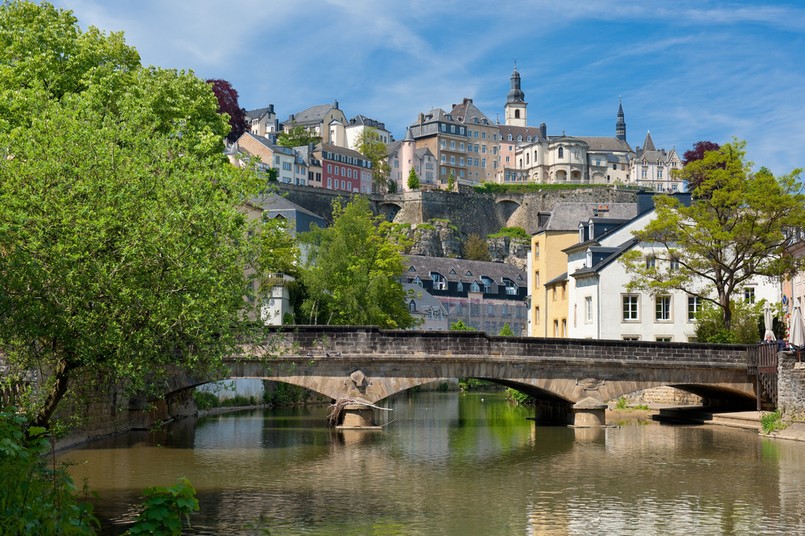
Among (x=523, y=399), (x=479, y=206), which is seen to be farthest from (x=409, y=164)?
(x=523, y=399)

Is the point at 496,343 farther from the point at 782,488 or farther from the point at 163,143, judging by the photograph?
the point at 163,143

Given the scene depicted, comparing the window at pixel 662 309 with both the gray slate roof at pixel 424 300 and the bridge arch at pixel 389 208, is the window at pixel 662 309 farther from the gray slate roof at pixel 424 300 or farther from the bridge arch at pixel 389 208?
the bridge arch at pixel 389 208

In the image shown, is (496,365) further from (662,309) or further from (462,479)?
(662,309)

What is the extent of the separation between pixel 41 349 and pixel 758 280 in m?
40.0

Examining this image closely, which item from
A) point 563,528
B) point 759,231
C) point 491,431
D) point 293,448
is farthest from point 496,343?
point 563,528

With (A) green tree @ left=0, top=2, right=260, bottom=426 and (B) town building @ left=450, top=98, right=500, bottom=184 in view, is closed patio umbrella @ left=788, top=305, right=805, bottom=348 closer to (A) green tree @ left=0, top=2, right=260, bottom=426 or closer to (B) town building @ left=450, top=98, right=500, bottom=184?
(A) green tree @ left=0, top=2, right=260, bottom=426

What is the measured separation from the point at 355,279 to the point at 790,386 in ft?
85.4

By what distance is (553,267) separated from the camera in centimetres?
5950

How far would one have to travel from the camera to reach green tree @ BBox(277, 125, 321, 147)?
143 m

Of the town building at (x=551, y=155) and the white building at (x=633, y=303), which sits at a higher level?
the town building at (x=551, y=155)

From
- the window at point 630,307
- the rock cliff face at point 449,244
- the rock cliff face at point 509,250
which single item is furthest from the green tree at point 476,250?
the window at point 630,307

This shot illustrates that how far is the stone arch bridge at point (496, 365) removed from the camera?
1384 inches

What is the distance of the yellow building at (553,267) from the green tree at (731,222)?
1288cm

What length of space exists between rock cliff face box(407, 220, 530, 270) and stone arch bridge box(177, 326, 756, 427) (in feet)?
255
